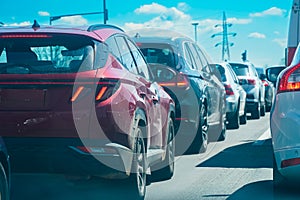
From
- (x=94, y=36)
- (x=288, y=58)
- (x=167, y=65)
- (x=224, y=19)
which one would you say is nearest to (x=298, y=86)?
(x=94, y=36)

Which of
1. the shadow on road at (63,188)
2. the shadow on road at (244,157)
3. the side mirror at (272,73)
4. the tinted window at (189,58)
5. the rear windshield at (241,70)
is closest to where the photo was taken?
the shadow on road at (63,188)

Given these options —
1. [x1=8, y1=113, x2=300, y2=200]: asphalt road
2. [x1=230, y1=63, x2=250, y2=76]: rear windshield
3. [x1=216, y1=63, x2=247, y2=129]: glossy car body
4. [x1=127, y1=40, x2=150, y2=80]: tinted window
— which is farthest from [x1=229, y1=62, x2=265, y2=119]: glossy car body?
[x1=127, y1=40, x2=150, y2=80]: tinted window

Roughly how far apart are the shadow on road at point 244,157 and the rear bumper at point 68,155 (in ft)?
12.6

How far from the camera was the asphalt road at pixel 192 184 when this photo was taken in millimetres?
7309

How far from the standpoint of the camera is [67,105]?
6055 mm

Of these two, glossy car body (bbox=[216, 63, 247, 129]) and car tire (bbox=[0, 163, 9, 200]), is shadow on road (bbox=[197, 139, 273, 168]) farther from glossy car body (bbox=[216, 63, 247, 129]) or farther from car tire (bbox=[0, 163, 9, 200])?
car tire (bbox=[0, 163, 9, 200])

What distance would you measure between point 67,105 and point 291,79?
6.93ft

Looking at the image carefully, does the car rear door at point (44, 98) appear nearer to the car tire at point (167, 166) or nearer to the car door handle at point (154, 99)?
the car door handle at point (154, 99)

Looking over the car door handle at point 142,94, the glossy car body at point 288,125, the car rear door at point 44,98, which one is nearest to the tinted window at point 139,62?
the car door handle at point 142,94

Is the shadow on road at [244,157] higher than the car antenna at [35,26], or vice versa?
the car antenna at [35,26]

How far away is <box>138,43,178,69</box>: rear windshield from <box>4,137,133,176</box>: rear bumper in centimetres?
406

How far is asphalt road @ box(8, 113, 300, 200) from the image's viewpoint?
24.0ft

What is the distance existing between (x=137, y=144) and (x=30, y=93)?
1135 mm

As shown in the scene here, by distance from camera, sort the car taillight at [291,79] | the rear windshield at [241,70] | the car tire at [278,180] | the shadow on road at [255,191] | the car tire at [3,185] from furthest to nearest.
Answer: the rear windshield at [241,70] < the shadow on road at [255,191] < the car tire at [278,180] < the car taillight at [291,79] < the car tire at [3,185]
